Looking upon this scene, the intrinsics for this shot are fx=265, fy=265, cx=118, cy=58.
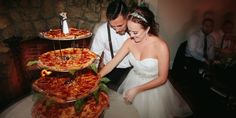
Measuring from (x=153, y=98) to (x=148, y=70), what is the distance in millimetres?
293

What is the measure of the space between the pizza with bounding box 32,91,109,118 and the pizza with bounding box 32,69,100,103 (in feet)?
0.50

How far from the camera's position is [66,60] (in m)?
2.02

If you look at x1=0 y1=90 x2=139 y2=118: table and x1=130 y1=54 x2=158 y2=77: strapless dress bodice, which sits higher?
x1=130 y1=54 x2=158 y2=77: strapless dress bodice

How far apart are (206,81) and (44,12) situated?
9.35 feet

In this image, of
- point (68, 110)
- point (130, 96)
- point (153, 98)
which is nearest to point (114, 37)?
point (153, 98)

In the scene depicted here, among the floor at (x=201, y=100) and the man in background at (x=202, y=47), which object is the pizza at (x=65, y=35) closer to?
the floor at (x=201, y=100)

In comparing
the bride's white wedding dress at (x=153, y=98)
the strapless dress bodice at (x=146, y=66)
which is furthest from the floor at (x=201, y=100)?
the strapless dress bodice at (x=146, y=66)

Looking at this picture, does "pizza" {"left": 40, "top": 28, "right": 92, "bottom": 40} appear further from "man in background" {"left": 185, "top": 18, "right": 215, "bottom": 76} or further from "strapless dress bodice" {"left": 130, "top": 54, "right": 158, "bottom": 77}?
"man in background" {"left": 185, "top": 18, "right": 215, "bottom": 76}

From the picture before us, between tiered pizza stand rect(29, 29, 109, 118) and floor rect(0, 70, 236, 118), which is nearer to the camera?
tiered pizza stand rect(29, 29, 109, 118)

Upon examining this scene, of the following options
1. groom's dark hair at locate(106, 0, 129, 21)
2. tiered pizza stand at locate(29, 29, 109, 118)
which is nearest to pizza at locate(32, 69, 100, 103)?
tiered pizza stand at locate(29, 29, 109, 118)

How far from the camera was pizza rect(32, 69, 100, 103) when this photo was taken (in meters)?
1.80

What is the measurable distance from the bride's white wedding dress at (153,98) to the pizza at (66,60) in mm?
787

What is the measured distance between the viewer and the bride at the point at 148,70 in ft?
8.34

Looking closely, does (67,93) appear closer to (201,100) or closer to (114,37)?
(114,37)
